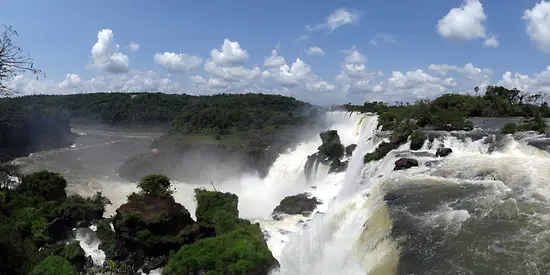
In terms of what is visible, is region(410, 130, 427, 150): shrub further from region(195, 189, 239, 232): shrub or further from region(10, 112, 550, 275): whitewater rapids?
region(195, 189, 239, 232): shrub

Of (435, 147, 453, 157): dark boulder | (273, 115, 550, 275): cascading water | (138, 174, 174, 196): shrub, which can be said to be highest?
(435, 147, 453, 157): dark boulder

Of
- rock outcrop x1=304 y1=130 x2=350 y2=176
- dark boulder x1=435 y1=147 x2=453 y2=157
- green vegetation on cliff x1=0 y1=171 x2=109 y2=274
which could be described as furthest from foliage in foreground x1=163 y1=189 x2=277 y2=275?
rock outcrop x1=304 y1=130 x2=350 y2=176

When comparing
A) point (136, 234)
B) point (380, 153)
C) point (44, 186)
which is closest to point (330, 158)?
point (380, 153)

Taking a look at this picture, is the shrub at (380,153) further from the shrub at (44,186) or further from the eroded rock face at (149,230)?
the shrub at (44,186)

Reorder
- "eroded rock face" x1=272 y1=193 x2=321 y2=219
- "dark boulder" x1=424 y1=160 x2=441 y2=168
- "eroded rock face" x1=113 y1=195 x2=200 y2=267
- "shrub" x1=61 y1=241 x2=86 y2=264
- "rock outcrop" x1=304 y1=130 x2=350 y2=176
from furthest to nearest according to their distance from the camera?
1. "rock outcrop" x1=304 y1=130 x2=350 y2=176
2. "eroded rock face" x1=272 y1=193 x2=321 y2=219
3. "dark boulder" x1=424 y1=160 x2=441 y2=168
4. "shrub" x1=61 y1=241 x2=86 y2=264
5. "eroded rock face" x1=113 y1=195 x2=200 y2=267

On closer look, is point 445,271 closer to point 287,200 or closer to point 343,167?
point 287,200

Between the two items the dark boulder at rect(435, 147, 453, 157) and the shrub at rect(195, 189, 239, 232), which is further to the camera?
the dark boulder at rect(435, 147, 453, 157)

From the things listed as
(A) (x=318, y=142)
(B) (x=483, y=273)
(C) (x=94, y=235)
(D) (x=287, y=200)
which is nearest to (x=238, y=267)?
(B) (x=483, y=273)

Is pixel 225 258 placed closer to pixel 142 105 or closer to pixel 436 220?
pixel 436 220
